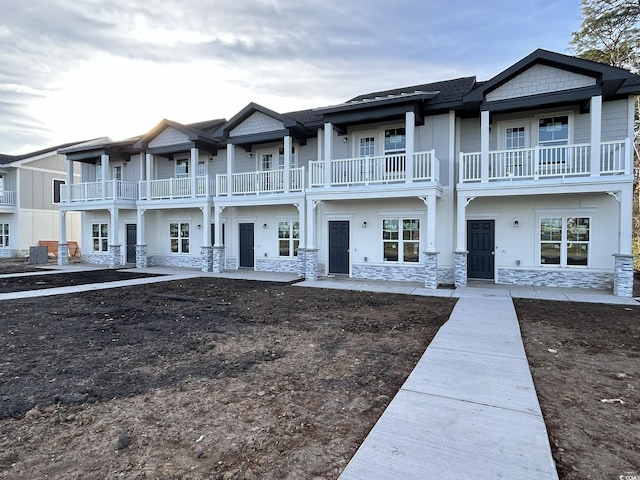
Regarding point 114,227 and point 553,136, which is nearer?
point 553,136

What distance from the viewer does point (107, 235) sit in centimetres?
2034

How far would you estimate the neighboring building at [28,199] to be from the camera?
79.6 ft

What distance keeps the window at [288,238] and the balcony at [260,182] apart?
68.7 inches

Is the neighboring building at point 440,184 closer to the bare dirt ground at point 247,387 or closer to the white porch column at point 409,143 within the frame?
the white porch column at point 409,143

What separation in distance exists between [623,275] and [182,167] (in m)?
19.0

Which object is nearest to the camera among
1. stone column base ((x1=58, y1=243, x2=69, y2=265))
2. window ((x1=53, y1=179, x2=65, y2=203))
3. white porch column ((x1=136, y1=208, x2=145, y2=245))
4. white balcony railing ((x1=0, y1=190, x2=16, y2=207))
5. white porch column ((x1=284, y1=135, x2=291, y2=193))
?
white porch column ((x1=284, y1=135, x2=291, y2=193))

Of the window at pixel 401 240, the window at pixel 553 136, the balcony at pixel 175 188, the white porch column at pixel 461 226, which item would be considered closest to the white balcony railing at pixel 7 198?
the balcony at pixel 175 188

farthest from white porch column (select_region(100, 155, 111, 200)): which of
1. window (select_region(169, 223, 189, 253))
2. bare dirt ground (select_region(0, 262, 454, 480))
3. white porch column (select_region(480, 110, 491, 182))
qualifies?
white porch column (select_region(480, 110, 491, 182))

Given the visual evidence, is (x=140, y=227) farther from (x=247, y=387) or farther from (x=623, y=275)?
(x=623, y=275)

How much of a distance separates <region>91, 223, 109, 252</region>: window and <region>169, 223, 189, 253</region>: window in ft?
14.7

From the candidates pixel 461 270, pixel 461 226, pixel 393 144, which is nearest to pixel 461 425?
pixel 461 270

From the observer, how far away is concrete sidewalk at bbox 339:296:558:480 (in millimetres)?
2609

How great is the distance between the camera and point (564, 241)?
11734 mm

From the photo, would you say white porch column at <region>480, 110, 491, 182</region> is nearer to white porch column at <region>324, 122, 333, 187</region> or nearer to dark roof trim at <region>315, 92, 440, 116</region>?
dark roof trim at <region>315, 92, 440, 116</region>
